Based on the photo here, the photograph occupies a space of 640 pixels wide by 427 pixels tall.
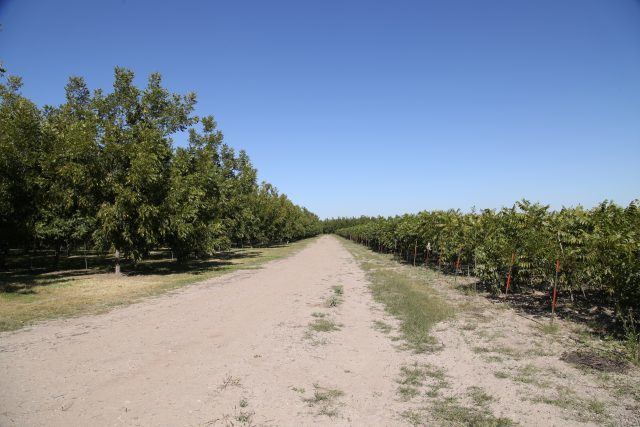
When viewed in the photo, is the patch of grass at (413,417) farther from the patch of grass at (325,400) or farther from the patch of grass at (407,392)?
the patch of grass at (325,400)

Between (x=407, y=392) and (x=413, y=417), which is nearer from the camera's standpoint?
(x=413, y=417)

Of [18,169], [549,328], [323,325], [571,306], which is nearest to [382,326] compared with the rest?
[323,325]

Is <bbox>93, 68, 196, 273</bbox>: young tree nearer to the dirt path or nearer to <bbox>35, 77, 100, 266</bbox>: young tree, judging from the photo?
<bbox>35, 77, 100, 266</bbox>: young tree

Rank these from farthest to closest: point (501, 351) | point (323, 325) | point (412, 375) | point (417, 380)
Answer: point (323, 325) → point (501, 351) → point (412, 375) → point (417, 380)

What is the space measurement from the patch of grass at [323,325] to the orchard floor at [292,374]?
0.05 meters

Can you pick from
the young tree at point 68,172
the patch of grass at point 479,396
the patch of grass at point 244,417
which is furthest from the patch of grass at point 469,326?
the young tree at point 68,172

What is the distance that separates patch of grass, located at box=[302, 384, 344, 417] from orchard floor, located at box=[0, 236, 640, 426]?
1.2 inches

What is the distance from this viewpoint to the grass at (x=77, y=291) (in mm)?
11281

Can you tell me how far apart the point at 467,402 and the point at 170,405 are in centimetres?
441

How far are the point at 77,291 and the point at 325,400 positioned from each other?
43.9 ft

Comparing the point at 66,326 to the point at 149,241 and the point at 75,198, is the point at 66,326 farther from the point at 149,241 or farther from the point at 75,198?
the point at 75,198

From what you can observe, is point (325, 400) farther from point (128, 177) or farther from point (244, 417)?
point (128, 177)

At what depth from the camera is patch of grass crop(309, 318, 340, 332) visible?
9969 millimetres

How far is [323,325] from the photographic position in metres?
10.4
